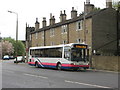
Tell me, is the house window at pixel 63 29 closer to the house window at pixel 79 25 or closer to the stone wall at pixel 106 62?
the house window at pixel 79 25

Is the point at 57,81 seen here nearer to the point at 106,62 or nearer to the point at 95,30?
the point at 106,62

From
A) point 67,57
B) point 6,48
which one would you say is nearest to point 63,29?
point 67,57

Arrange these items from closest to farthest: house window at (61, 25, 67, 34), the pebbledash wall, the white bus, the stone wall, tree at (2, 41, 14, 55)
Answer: the white bus, the stone wall, the pebbledash wall, house window at (61, 25, 67, 34), tree at (2, 41, 14, 55)

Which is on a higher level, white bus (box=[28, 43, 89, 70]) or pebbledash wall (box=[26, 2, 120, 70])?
pebbledash wall (box=[26, 2, 120, 70])

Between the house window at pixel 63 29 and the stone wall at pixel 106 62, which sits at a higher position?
the house window at pixel 63 29

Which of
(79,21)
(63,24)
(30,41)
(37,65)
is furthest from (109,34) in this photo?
(30,41)

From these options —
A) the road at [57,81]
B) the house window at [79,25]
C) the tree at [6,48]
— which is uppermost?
the house window at [79,25]

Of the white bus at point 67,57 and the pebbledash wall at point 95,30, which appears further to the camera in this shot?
the pebbledash wall at point 95,30

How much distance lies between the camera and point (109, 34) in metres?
37.2

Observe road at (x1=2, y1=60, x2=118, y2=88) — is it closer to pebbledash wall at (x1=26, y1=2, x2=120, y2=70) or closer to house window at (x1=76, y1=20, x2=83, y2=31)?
pebbledash wall at (x1=26, y1=2, x2=120, y2=70)

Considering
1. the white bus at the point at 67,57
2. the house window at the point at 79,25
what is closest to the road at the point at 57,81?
the white bus at the point at 67,57

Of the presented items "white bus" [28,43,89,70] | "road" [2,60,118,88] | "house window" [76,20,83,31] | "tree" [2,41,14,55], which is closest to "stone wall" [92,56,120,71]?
"white bus" [28,43,89,70]

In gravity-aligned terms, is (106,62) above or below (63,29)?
below

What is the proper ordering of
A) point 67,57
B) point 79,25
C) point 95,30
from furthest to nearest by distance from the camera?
point 79,25 < point 95,30 < point 67,57
